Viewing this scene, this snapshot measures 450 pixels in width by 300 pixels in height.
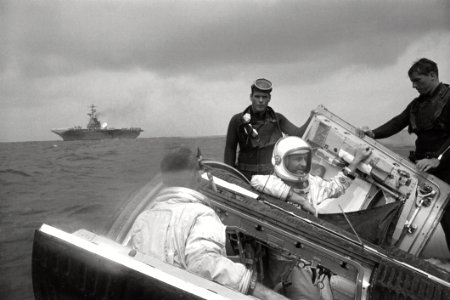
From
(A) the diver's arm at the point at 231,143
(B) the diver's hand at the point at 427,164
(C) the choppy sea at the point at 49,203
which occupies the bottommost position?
(C) the choppy sea at the point at 49,203

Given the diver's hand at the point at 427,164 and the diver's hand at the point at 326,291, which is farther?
the diver's hand at the point at 427,164

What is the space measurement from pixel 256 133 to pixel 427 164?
180 centimetres

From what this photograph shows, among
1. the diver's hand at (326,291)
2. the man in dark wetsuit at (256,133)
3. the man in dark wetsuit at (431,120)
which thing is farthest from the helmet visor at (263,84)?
the diver's hand at (326,291)

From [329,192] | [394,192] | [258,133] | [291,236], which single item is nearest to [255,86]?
[258,133]

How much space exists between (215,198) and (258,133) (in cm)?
190

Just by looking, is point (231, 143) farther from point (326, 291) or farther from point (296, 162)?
point (326, 291)

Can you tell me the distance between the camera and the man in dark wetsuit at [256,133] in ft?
14.1

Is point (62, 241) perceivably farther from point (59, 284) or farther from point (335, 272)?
point (335, 272)

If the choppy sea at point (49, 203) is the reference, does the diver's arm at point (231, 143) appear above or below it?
above

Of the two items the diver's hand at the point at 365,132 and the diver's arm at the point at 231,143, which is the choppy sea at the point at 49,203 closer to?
the diver's arm at the point at 231,143

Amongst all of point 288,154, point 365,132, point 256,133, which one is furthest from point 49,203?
point 365,132

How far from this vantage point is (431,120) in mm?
3771

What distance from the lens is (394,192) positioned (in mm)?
4078

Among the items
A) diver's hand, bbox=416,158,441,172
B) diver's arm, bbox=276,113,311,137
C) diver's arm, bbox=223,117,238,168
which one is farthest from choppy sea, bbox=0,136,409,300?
diver's hand, bbox=416,158,441,172
